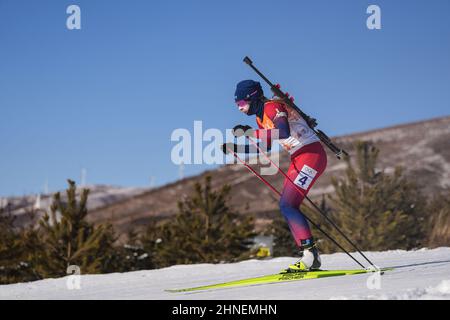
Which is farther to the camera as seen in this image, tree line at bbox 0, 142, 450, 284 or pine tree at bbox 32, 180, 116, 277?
tree line at bbox 0, 142, 450, 284

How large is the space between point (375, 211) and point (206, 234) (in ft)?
22.2

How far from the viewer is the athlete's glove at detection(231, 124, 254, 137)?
6.80 m

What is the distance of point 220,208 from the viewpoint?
23203mm

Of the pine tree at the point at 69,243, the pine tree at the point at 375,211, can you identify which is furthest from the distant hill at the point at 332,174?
the pine tree at the point at 69,243

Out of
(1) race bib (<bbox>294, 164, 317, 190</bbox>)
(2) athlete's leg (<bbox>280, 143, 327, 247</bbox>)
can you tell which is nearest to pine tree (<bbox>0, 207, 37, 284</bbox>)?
(2) athlete's leg (<bbox>280, 143, 327, 247</bbox>)

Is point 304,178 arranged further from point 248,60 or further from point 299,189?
point 248,60

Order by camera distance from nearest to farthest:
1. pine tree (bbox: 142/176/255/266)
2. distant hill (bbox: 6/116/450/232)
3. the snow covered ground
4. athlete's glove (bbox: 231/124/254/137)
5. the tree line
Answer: the snow covered ground < athlete's glove (bbox: 231/124/254/137) < the tree line < pine tree (bbox: 142/176/255/266) < distant hill (bbox: 6/116/450/232)

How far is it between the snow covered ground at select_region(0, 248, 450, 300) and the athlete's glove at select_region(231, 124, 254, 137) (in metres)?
1.70

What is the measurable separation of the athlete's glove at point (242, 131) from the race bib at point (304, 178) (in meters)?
0.75

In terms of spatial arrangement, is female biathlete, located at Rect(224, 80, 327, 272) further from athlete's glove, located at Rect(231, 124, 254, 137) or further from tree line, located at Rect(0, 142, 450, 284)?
tree line, located at Rect(0, 142, 450, 284)
